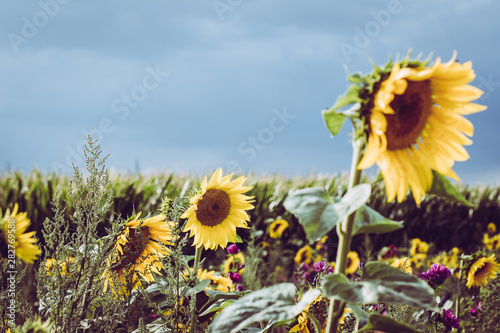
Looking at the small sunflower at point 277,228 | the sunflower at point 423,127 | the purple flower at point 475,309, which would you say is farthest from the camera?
the small sunflower at point 277,228

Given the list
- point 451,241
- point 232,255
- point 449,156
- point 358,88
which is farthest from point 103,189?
point 451,241

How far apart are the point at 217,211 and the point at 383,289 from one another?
1.29 metres

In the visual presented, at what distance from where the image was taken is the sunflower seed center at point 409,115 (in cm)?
117

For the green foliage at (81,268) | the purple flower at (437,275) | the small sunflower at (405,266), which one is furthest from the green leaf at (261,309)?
the purple flower at (437,275)

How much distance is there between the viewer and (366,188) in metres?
1.04

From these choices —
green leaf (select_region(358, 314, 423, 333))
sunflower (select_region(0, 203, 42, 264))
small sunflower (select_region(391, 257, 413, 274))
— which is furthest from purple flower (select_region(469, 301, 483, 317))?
sunflower (select_region(0, 203, 42, 264))

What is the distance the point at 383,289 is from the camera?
1046mm

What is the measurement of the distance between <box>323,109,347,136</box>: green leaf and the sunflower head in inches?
0.4

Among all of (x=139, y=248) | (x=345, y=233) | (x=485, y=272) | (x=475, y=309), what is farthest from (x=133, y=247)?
(x=485, y=272)

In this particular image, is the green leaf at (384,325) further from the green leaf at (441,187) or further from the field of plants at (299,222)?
the green leaf at (441,187)

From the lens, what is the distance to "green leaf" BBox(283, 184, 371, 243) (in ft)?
3.29

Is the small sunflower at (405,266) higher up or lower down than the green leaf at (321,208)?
lower down

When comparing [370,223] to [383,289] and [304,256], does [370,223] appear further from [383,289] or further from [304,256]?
[304,256]

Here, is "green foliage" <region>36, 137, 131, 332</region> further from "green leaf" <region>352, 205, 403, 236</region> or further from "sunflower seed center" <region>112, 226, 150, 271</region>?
"green leaf" <region>352, 205, 403, 236</region>
